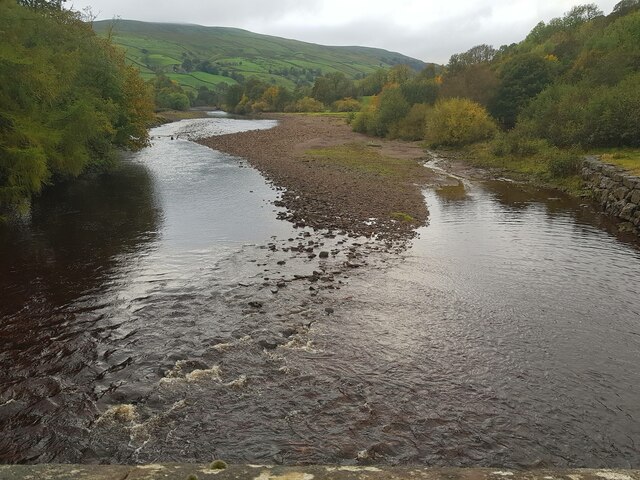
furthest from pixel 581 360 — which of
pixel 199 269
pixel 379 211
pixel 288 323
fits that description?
pixel 379 211

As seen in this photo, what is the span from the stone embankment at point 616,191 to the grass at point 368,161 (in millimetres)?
14157

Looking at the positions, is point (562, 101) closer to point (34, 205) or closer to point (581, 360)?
point (581, 360)

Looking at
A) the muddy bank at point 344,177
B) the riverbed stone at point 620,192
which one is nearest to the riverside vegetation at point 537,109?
the riverbed stone at point 620,192

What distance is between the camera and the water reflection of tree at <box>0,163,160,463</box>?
29.2 feet

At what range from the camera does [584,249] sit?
21844 mm

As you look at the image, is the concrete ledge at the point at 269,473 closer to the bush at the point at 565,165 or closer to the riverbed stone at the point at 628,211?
the riverbed stone at the point at 628,211

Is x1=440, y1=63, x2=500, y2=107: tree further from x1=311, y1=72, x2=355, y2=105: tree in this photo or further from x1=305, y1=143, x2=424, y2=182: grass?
x1=311, y1=72, x2=355, y2=105: tree

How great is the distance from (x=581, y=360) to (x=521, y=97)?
59212mm

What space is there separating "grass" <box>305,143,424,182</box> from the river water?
19648mm

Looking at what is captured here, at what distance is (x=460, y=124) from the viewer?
2415 inches

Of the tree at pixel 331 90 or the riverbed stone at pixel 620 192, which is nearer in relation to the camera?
the riverbed stone at pixel 620 192

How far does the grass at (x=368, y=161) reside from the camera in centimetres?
4312

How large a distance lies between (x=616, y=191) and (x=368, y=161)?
82.6 ft

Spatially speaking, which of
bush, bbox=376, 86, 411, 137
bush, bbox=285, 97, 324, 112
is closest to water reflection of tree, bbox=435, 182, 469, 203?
bush, bbox=376, 86, 411, 137
